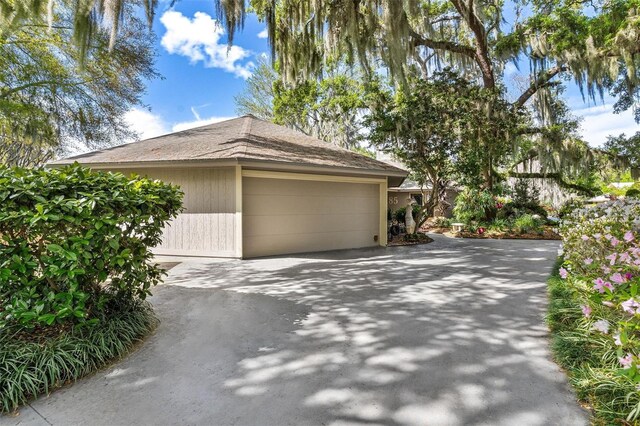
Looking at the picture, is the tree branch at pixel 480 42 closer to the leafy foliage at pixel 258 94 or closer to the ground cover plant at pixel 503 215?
the ground cover plant at pixel 503 215

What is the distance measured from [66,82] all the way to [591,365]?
1468cm

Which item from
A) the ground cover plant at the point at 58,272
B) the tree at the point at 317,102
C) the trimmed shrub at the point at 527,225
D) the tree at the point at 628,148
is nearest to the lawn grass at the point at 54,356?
the ground cover plant at the point at 58,272

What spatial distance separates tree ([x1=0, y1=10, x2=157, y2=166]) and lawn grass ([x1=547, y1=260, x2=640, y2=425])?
490 inches

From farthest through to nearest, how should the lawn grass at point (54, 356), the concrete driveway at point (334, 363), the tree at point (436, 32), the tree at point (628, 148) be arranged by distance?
the tree at point (628, 148) → the tree at point (436, 32) → the lawn grass at point (54, 356) → the concrete driveway at point (334, 363)

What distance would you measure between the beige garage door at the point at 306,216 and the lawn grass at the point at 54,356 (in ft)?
15.0

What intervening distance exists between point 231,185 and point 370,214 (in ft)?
13.9

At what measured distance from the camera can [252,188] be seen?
737 cm

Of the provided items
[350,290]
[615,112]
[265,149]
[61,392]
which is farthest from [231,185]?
[615,112]

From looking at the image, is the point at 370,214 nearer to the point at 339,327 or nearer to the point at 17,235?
the point at 339,327

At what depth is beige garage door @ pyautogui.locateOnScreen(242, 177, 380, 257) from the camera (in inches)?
293

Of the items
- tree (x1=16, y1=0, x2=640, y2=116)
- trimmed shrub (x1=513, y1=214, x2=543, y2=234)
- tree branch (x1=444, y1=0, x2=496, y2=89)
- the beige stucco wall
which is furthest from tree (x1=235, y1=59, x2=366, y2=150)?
the beige stucco wall

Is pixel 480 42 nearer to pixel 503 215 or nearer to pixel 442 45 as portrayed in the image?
pixel 442 45

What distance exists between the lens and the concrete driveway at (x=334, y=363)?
76.8 inches

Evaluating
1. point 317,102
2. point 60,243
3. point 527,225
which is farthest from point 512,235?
point 60,243
